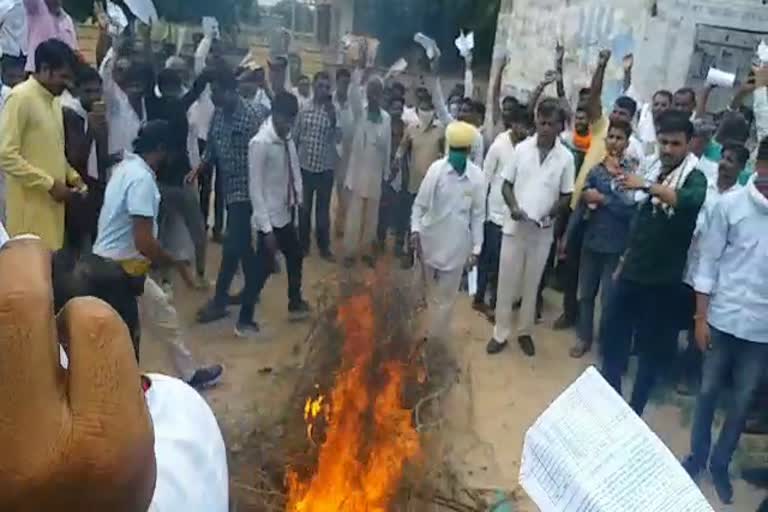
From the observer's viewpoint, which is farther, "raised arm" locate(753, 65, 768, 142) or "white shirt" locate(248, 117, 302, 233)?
"raised arm" locate(753, 65, 768, 142)

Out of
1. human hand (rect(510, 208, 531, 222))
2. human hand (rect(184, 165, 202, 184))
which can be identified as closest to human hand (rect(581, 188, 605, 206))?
human hand (rect(510, 208, 531, 222))

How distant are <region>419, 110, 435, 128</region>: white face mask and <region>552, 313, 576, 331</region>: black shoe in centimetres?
270

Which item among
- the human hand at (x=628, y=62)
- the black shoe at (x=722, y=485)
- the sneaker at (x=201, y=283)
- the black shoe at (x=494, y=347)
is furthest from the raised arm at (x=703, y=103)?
the sneaker at (x=201, y=283)

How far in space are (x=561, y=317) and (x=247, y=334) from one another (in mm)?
2793

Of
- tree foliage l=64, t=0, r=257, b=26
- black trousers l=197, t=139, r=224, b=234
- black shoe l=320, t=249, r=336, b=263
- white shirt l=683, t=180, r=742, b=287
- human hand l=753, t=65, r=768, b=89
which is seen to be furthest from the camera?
tree foliage l=64, t=0, r=257, b=26

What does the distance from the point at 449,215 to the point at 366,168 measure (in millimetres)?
2600

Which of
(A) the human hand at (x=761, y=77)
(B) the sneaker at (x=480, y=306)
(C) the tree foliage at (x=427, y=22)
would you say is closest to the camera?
(A) the human hand at (x=761, y=77)

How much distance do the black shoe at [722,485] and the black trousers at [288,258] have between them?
3.59m

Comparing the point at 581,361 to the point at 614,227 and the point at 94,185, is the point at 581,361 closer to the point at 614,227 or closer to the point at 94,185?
the point at 614,227

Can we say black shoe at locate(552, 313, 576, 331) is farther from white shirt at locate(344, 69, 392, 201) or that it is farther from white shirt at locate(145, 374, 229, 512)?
white shirt at locate(145, 374, 229, 512)

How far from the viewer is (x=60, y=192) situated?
5.27 m

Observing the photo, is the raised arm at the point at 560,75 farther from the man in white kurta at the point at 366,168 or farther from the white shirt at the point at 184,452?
the white shirt at the point at 184,452

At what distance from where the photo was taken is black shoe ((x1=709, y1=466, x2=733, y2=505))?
5266mm

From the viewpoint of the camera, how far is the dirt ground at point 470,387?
5.28 metres
